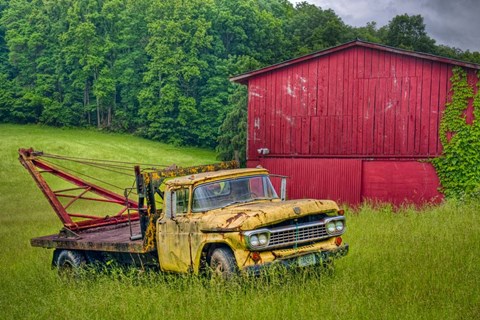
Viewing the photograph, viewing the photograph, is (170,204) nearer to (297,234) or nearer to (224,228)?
(224,228)

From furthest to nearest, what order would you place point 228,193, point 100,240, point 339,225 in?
point 100,240 < point 228,193 < point 339,225

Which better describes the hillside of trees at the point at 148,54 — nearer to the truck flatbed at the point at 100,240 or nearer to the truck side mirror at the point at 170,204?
the truck flatbed at the point at 100,240

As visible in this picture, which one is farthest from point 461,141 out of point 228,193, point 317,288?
point 317,288

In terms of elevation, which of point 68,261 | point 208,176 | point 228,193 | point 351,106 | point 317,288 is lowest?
point 68,261

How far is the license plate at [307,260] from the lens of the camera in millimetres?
9703

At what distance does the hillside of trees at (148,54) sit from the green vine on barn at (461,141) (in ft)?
129

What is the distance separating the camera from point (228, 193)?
35.5 feet

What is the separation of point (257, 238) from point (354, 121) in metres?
16.1

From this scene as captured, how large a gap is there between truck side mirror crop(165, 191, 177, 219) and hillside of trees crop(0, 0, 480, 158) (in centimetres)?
5247

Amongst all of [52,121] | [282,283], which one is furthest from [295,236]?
[52,121]

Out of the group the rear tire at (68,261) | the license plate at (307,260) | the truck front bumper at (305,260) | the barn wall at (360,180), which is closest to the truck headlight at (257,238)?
the truck front bumper at (305,260)

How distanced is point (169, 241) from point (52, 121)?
59886 millimetres

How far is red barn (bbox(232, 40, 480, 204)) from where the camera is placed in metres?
23.5

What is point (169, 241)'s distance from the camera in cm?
1077
